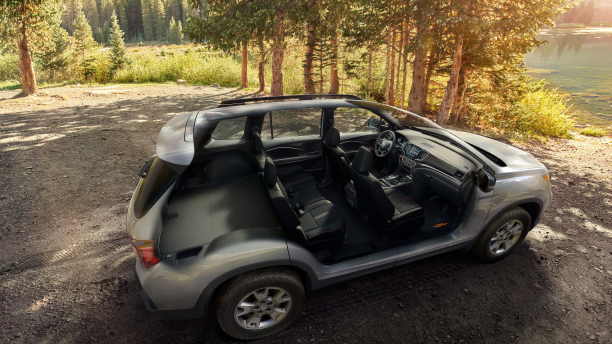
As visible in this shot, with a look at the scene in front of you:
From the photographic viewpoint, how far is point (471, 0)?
978cm

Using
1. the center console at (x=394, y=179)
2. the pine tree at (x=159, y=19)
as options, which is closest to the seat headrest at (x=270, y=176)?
the center console at (x=394, y=179)

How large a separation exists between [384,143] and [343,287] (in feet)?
7.07

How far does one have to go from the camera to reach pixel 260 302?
276cm

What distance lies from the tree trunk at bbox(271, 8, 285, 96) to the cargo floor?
33.4 feet

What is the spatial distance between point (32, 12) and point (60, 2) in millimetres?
1497

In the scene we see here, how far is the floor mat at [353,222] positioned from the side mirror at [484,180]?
46.5 inches

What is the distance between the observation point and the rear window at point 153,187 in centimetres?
277

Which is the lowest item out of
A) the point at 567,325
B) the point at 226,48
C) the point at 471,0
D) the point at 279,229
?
the point at 567,325

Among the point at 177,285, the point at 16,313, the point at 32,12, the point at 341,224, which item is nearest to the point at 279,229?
the point at 341,224

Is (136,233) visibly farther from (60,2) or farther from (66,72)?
(66,72)

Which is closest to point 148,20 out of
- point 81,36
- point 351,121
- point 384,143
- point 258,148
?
point 81,36

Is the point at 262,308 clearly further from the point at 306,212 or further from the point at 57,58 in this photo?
the point at 57,58

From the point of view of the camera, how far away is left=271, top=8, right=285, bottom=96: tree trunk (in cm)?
1214

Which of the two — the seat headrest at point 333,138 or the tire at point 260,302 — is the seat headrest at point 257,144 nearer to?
the seat headrest at point 333,138
